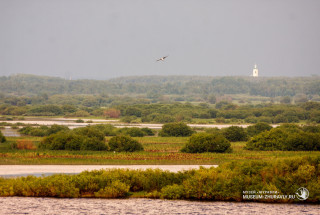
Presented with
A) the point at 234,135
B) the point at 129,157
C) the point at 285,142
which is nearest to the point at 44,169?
the point at 129,157

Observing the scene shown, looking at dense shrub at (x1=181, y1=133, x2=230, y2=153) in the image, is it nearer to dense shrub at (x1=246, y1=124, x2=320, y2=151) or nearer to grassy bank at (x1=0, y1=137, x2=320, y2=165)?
grassy bank at (x1=0, y1=137, x2=320, y2=165)

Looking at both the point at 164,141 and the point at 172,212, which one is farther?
the point at 164,141

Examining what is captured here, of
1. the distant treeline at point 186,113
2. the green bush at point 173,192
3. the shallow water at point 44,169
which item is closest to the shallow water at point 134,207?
the green bush at point 173,192

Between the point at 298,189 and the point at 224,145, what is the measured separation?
15.5 metres

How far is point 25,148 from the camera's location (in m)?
35.6

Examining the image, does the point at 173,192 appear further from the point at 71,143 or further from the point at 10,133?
the point at 10,133

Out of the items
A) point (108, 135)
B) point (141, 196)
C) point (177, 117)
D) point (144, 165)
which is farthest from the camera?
point (177, 117)

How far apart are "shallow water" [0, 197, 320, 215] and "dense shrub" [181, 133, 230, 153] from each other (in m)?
15.7

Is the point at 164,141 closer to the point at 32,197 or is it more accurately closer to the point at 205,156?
the point at 205,156

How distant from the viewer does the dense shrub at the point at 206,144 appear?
35531mm

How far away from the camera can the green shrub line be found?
20.2 meters

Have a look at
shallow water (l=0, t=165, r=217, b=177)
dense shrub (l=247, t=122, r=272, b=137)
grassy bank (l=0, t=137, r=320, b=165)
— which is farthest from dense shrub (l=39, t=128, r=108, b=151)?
dense shrub (l=247, t=122, r=272, b=137)

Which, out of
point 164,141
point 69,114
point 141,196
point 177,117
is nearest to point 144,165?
point 141,196

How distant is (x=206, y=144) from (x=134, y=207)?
17253 mm
